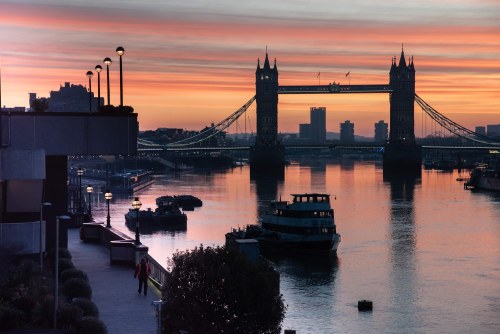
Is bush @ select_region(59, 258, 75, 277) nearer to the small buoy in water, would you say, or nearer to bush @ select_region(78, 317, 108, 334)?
bush @ select_region(78, 317, 108, 334)

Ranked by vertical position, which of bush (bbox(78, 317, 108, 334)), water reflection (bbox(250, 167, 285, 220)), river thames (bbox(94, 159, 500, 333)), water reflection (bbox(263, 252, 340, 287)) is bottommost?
water reflection (bbox(263, 252, 340, 287))

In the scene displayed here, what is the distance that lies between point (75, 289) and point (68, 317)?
14.8 feet

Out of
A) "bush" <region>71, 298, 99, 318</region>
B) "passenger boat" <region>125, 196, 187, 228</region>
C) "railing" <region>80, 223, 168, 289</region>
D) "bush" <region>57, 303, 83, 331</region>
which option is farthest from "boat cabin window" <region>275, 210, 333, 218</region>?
"bush" <region>57, 303, 83, 331</region>

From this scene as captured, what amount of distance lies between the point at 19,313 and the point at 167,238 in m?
62.4

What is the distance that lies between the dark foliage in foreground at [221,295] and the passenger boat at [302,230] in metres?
43.4

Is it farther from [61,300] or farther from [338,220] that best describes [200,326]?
[338,220]

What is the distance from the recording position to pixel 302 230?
70.9m

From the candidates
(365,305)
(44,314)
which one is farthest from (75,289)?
(365,305)

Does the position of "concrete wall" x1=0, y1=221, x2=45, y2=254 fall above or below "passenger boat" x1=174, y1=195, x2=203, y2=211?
above

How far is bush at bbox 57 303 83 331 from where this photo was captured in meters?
20.2

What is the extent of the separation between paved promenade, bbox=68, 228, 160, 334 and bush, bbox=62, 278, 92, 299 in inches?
23.7

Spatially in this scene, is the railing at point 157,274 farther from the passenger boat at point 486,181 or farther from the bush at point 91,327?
the passenger boat at point 486,181

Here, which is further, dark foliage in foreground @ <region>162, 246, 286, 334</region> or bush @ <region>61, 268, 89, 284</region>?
bush @ <region>61, 268, 89, 284</region>

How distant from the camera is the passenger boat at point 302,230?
229 ft
